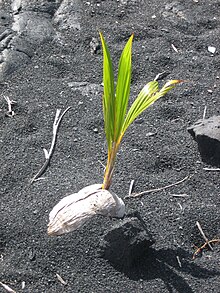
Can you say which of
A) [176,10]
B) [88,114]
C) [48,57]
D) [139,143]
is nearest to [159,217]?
[139,143]

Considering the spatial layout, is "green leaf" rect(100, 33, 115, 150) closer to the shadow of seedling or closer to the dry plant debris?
the shadow of seedling

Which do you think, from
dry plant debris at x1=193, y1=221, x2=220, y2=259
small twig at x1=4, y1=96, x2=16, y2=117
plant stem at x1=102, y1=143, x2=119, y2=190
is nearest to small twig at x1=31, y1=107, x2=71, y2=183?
small twig at x1=4, y1=96, x2=16, y2=117

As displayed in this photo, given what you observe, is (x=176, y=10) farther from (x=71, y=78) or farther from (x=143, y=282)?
(x=143, y=282)

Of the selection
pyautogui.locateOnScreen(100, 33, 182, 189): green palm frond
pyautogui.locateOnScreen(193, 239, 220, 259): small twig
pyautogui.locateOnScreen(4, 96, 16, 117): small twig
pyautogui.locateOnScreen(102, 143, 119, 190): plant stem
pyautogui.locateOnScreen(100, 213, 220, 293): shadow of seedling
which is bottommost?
pyautogui.locateOnScreen(193, 239, 220, 259): small twig

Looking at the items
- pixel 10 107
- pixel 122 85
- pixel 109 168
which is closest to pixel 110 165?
pixel 109 168

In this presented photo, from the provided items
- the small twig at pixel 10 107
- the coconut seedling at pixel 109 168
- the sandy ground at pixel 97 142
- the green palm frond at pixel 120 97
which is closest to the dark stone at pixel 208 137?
the sandy ground at pixel 97 142

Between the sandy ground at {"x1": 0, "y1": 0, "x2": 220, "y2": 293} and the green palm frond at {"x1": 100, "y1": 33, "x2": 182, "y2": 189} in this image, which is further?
the sandy ground at {"x1": 0, "y1": 0, "x2": 220, "y2": 293}

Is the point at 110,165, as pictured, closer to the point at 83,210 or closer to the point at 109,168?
the point at 109,168
